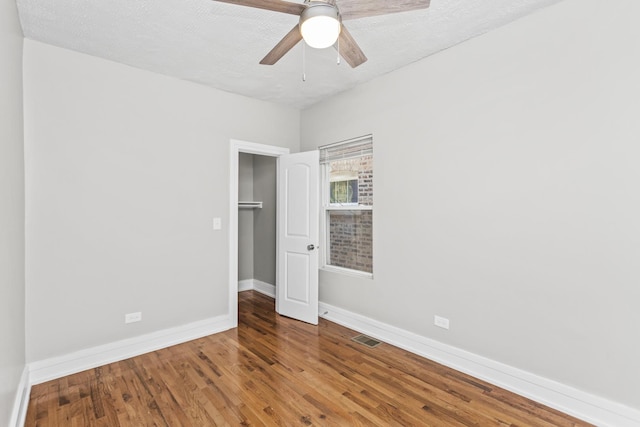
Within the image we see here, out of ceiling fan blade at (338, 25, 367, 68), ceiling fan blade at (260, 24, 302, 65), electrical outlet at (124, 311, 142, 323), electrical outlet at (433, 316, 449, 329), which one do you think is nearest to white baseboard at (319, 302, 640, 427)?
electrical outlet at (433, 316, 449, 329)

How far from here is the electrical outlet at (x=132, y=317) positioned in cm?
300

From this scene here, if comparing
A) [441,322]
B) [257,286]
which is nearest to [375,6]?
[441,322]

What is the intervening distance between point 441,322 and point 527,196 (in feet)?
4.26

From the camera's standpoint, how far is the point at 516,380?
7.77 feet

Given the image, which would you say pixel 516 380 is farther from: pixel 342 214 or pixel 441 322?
pixel 342 214

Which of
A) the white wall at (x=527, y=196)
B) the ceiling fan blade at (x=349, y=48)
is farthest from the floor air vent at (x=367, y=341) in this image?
the ceiling fan blade at (x=349, y=48)

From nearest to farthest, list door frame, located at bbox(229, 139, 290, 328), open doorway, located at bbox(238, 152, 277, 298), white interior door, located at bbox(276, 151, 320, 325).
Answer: door frame, located at bbox(229, 139, 290, 328)
white interior door, located at bbox(276, 151, 320, 325)
open doorway, located at bbox(238, 152, 277, 298)

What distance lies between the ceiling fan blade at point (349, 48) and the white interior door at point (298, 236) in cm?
171

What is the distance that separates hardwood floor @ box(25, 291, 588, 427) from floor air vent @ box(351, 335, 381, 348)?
0.28 feet

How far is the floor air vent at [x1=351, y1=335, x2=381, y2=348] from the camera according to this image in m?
3.20

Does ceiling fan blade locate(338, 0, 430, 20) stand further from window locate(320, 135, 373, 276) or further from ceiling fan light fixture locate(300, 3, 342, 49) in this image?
window locate(320, 135, 373, 276)

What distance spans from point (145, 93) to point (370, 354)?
Result: 3371 millimetres

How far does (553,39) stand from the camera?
7.22 feet

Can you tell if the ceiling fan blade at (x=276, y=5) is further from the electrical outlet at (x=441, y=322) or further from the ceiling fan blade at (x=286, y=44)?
the electrical outlet at (x=441, y=322)
